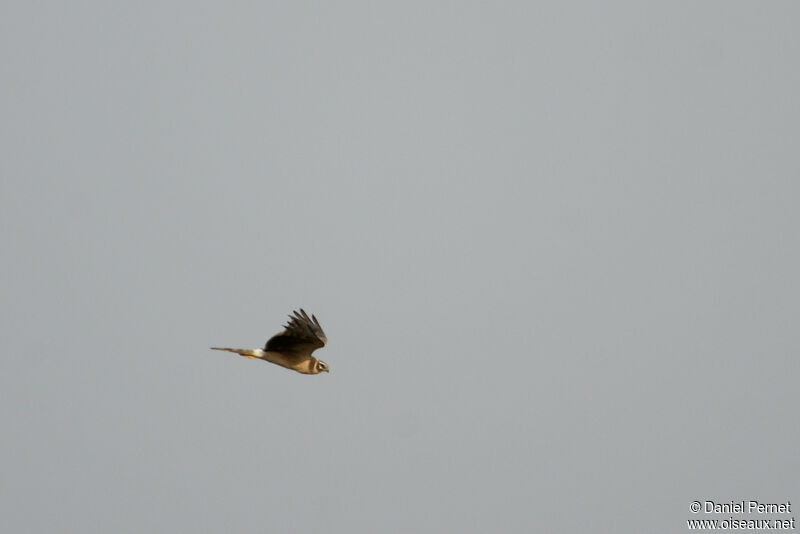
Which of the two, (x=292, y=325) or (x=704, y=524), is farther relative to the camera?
(x=704, y=524)

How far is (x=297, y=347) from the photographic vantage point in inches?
1620

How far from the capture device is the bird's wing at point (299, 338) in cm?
4056

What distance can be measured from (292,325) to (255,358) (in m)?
1.56

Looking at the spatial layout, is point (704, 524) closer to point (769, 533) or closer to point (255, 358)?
point (769, 533)

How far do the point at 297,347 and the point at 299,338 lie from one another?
450 mm

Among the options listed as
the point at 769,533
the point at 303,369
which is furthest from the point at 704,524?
the point at 303,369

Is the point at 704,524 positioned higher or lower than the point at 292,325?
higher

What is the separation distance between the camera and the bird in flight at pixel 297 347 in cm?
4059

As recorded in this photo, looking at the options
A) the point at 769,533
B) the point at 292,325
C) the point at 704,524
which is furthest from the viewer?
the point at 704,524

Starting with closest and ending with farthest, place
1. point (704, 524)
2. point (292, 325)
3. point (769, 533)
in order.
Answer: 1. point (292, 325)
2. point (769, 533)
3. point (704, 524)

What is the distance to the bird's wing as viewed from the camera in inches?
1597

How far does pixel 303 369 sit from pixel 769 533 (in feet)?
222

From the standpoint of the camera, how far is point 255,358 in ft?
135

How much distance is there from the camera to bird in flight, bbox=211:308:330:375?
40.6 metres
